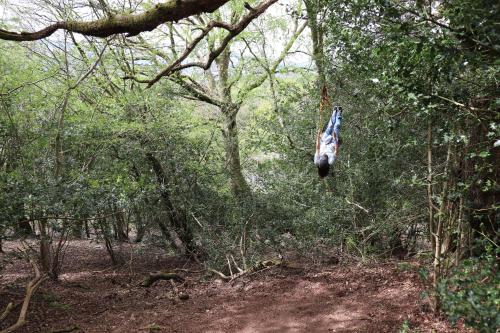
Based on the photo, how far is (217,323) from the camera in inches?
210

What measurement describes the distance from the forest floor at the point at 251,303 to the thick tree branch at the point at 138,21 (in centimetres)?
299

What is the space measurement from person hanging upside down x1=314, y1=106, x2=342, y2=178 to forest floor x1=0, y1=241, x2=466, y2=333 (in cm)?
131

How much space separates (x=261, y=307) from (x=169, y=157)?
13.4 feet

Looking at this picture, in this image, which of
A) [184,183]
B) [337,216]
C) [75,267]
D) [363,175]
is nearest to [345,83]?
[363,175]

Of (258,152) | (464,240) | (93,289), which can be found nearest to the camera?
(464,240)

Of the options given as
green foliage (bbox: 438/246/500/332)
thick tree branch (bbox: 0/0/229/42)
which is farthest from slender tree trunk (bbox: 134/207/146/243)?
green foliage (bbox: 438/246/500/332)

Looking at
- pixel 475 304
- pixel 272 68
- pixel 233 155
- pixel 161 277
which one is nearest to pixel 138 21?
pixel 475 304

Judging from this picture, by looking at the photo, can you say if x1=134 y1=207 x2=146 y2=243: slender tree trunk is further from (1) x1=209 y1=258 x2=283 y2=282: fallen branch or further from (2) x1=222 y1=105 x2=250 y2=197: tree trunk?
(1) x1=209 y1=258 x2=283 y2=282: fallen branch

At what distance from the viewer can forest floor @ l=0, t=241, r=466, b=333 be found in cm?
478

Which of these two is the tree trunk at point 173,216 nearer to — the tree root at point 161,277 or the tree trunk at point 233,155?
the tree root at point 161,277

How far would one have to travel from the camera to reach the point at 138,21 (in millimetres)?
3076

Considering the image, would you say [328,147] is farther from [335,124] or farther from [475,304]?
[475,304]

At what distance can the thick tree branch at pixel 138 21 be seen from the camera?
117 inches

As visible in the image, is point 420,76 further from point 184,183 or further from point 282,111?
point 184,183
